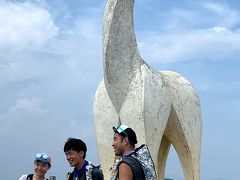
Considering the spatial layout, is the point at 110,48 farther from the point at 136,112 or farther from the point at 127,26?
the point at 136,112

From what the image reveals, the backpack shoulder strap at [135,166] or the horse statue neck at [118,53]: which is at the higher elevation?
the horse statue neck at [118,53]

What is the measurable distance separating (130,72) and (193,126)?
160 cm

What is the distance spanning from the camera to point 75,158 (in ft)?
12.6

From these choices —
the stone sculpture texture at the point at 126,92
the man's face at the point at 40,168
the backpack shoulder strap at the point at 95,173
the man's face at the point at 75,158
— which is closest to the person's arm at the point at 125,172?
the backpack shoulder strap at the point at 95,173

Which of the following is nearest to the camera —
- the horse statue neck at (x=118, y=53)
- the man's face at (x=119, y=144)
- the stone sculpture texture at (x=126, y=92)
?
the man's face at (x=119, y=144)

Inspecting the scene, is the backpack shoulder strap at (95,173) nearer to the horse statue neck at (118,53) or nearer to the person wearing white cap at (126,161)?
the person wearing white cap at (126,161)

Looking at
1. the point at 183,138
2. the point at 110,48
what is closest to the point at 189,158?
the point at 183,138

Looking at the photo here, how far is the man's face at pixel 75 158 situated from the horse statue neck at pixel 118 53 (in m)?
3.33

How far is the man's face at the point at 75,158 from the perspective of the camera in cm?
383

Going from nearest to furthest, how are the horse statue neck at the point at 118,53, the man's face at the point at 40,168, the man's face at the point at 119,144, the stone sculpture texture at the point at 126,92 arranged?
the man's face at the point at 119,144
the man's face at the point at 40,168
the stone sculpture texture at the point at 126,92
the horse statue neck at the point at 118,53

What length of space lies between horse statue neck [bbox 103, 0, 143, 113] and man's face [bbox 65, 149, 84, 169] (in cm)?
333

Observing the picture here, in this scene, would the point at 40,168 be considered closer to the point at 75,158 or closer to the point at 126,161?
the point at 75,158

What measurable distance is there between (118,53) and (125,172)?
4.06 metres

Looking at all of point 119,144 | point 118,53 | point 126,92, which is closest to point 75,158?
point 119,144
